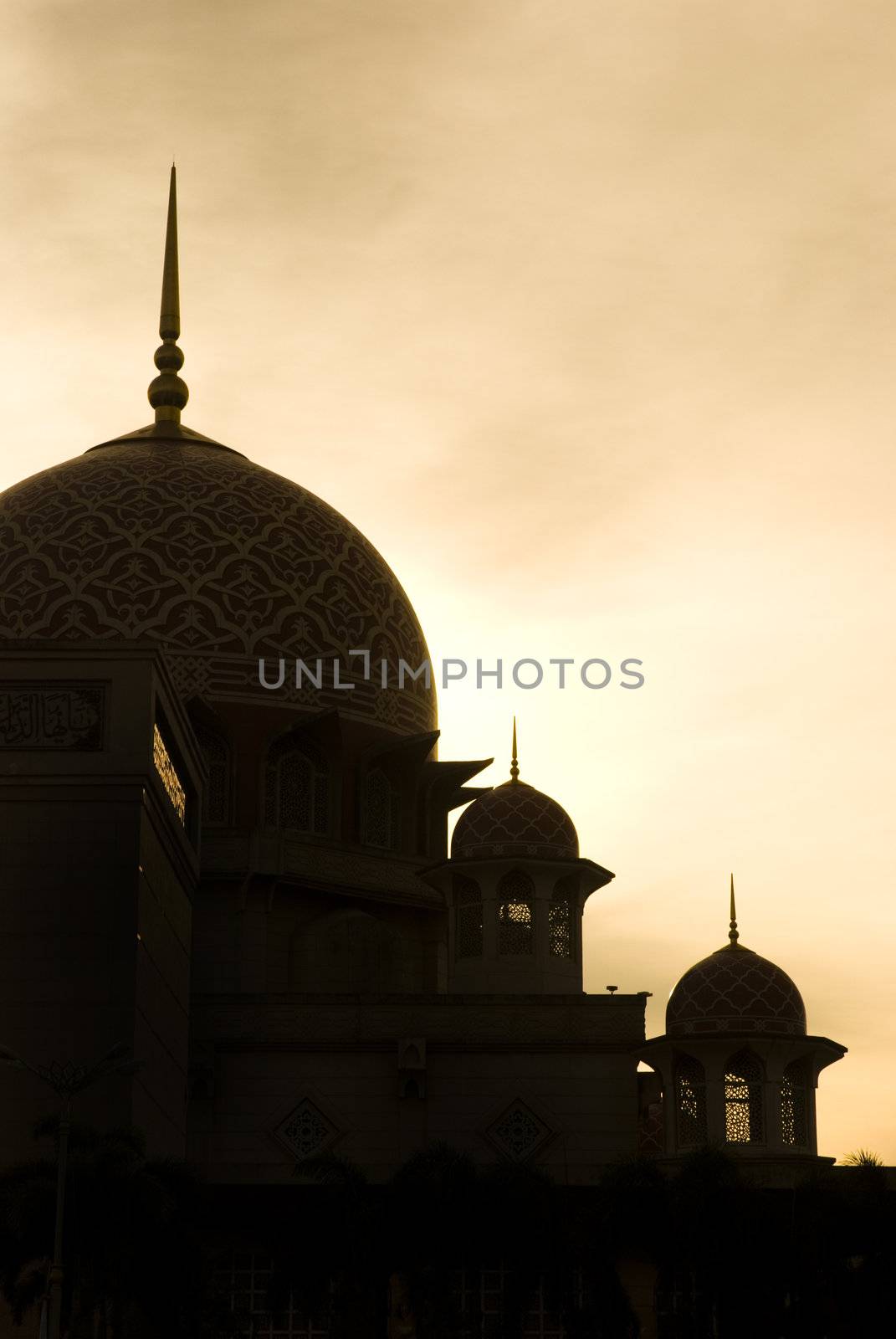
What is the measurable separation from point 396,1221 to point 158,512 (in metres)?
14.1

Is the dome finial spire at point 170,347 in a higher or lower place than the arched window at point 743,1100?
higher

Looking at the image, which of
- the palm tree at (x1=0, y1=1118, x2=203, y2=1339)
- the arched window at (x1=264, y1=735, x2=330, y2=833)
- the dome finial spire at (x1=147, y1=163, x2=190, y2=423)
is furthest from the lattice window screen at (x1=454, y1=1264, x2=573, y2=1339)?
the dome finial spire at (x1=147, y1=163, x2=190, y2=423)

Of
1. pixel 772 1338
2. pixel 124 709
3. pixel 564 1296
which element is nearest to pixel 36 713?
pixel 124 709

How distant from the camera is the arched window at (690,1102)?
28.2 metres

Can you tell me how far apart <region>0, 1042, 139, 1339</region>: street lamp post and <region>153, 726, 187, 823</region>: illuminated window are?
3.74m

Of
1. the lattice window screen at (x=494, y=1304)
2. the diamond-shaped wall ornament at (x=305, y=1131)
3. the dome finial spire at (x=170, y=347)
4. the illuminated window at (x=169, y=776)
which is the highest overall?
the dome finial spire at (x=170, y=347)

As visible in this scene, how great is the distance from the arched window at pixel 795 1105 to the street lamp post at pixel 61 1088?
9429 millimetres

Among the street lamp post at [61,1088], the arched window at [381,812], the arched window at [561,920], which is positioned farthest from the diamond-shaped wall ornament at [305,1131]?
the street lamp post at [61,1088]

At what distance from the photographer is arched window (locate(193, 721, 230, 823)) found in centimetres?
3216

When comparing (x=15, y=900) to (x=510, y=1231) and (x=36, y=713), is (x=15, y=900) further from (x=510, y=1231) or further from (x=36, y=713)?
(x=510, y=1231)

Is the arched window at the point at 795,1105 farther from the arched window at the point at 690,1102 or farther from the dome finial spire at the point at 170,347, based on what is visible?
the dome finial spire at the point at 170,347

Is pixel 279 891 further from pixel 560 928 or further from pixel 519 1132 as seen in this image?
pixel 519 1132

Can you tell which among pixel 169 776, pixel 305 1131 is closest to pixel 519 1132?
pixel 305 1131

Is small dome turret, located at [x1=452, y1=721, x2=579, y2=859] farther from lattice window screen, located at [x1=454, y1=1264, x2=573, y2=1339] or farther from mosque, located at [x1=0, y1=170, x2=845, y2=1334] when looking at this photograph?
lattice window screen, located at [x1=454, y1=1264, x2=573, y2=1339]
